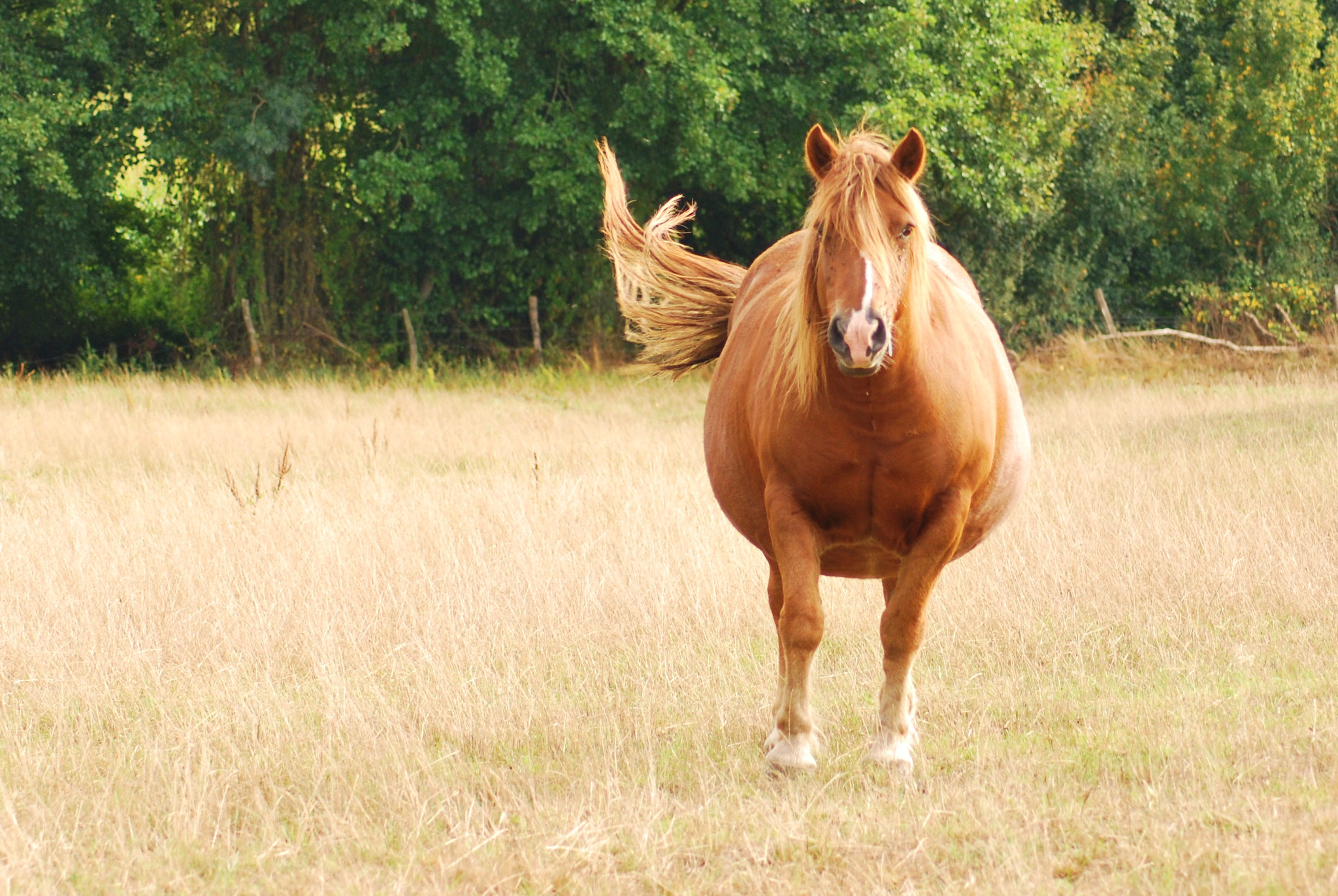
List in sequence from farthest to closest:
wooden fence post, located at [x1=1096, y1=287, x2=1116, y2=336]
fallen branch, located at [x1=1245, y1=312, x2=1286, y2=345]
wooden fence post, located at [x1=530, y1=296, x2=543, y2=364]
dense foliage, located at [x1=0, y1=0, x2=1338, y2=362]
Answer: wooden fence post, located at [x1=530, y1=296, x2=543, y2=364], wooden fence post, located at [x1=1096, y1=287, x2=1116, y2=336], fallen branch, located at [x1=1245, y1=312, x2=1286, y2=345], dense foliage, located at [x1=0, y1=0, x2=1338, y2=362]

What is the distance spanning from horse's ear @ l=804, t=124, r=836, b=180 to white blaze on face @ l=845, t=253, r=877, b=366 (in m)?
0.59

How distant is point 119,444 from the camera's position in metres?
10.2

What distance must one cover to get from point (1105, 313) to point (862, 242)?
1725cm

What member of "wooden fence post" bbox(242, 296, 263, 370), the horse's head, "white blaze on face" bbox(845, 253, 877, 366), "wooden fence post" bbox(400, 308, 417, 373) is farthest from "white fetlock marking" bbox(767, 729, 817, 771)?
"wooden fence post" bbox(242, 296, 263, 370)

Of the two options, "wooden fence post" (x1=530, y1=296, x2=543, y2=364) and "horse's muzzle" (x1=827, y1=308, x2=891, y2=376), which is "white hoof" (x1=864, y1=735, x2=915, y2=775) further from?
"wooden fence post" (x1=530, y1=296, x2=543, y2=364)

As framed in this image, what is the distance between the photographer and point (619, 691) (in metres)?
4.68

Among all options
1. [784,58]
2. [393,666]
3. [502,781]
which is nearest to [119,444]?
[393,666]

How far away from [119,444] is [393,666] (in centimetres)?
638

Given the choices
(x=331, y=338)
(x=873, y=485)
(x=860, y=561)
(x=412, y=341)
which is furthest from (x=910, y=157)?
(x=331, y=338)

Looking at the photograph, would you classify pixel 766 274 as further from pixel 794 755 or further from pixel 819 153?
pixel 794 755

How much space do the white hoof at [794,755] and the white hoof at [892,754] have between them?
0.19 m

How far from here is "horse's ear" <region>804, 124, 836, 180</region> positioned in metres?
3.57

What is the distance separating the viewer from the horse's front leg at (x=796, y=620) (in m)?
3.74

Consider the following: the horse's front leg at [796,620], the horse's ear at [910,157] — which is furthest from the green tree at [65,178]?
the horse's ear at [910,157]
